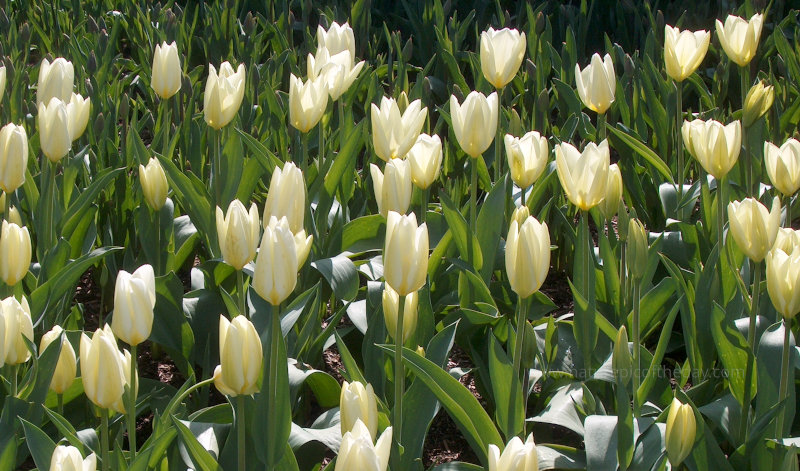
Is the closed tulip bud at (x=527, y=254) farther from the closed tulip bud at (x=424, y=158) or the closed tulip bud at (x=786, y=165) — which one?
the closed tulip bud at (x=786, y=165)

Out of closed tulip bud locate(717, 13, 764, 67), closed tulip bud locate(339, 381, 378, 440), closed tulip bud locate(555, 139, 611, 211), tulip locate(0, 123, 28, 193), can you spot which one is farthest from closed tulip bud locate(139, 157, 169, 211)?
closed tulip bud locate(717, 13, 764, 67)

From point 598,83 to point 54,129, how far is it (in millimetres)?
1253

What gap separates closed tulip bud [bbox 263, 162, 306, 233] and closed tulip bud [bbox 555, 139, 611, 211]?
48 cm

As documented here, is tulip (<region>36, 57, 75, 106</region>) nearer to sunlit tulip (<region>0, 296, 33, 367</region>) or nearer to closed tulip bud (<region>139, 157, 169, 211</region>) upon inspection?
closed tulip bud (<region>139, 157, 169, 211</region>)

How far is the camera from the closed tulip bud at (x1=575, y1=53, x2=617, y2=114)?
7.29ft

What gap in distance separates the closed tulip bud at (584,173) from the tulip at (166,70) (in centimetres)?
108

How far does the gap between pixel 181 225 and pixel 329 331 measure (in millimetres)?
751

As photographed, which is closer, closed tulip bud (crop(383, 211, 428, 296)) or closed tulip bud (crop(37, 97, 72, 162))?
closed tulip bud (crop(383, 211, 428, 296))

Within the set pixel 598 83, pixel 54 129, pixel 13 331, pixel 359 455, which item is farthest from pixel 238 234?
pixel 598 83

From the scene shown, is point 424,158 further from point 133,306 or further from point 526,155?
point 133,306

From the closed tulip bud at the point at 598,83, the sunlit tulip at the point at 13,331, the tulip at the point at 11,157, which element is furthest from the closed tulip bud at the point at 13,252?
the closed tulip bud at the point at 598,83

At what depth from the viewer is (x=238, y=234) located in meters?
1.44

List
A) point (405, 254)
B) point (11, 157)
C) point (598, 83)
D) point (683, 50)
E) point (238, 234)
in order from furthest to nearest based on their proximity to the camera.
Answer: point (683, 50)
point (598, 83)
point (11, 157)
point (238, 234)
point (405, 254)

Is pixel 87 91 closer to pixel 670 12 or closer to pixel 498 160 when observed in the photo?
pixel 498 160
